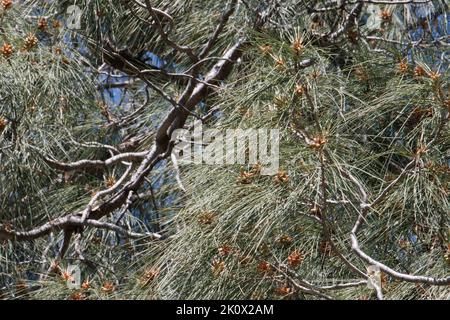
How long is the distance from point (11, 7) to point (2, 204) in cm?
28

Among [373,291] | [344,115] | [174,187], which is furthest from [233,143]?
Result: [174,187]

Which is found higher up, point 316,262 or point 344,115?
point 344,115

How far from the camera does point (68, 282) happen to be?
5.16ft

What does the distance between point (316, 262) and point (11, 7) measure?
0.57 m

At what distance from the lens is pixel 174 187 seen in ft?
6.15

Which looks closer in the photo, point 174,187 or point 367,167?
point 367,167

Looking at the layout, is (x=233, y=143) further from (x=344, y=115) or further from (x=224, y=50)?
(x=224, y=50)

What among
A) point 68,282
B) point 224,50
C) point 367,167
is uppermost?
point 224,50

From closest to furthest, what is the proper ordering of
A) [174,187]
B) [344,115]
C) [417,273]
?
[417,273]
[344,115]
[174,187]
